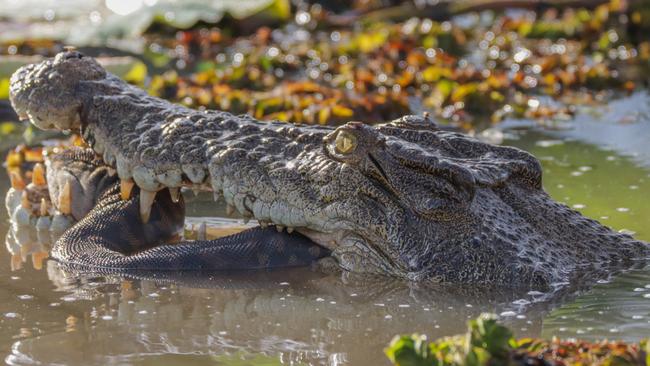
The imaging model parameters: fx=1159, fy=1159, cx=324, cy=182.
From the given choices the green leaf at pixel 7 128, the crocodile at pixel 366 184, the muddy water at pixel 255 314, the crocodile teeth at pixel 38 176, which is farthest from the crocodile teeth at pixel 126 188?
the green leaf at pixel 7 128

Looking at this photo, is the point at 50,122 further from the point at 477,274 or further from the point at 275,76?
the point at 275,76

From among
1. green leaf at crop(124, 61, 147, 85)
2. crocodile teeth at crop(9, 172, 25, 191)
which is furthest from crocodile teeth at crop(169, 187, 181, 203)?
green leaf at crop(124, 61, 147, 85)

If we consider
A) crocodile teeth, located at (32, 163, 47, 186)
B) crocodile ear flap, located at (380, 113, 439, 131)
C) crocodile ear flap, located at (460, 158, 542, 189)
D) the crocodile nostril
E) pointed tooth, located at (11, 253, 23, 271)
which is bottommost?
pointed tooth, located at (11, 253, 23, 271)

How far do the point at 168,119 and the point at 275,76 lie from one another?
6158 millimetres

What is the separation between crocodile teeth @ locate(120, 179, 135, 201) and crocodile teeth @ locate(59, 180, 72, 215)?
1.42 ft

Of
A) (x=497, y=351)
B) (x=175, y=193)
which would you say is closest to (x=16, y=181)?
(x=175, y=193)

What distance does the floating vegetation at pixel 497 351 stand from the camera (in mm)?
3412

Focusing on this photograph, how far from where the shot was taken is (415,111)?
997 cm

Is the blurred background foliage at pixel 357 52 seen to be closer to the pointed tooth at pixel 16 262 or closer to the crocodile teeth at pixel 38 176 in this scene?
the crocodile teeth at pixel 38 176

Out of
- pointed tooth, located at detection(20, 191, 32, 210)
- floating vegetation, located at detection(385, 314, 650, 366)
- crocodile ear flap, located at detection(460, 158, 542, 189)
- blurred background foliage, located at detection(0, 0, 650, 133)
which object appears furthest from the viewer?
blurred background foliage, located at detection(0, 0, 650, 133)

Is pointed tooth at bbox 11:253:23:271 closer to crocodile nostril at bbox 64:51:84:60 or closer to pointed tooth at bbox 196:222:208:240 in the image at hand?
pointed tooth at bbox 196:222:208:240

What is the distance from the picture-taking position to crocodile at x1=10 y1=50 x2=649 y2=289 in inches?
203

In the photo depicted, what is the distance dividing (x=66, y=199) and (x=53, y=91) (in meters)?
0.68

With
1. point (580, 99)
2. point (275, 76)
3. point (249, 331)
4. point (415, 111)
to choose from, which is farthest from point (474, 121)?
point (249, 331)
